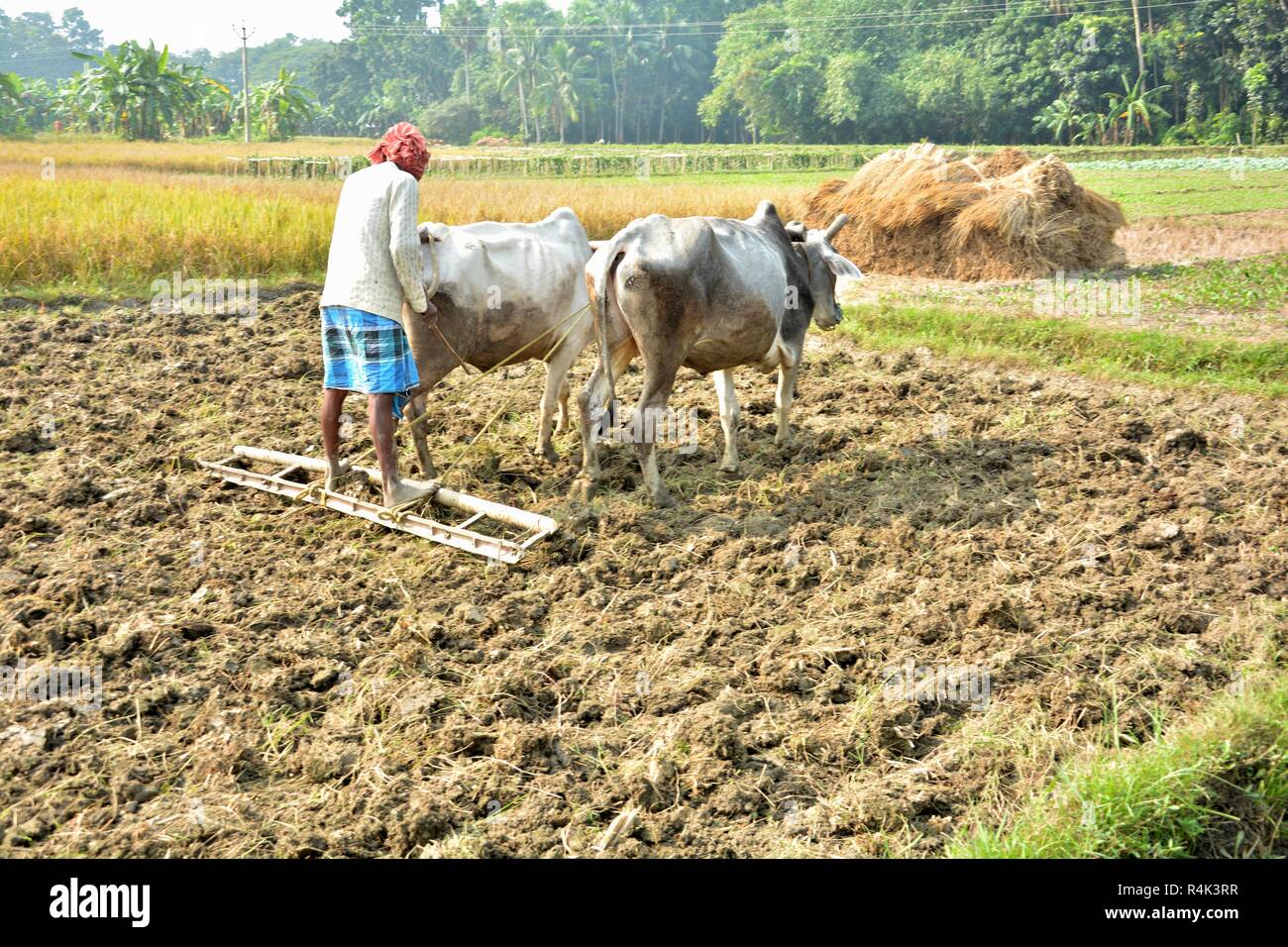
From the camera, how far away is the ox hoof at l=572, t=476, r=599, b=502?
20.4ft

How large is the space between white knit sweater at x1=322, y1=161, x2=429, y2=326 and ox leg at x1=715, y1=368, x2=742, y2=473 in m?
2.07

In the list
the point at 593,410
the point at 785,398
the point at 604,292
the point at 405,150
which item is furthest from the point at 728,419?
the point at 405,150

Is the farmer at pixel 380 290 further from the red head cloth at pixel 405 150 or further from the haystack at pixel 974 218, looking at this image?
the haystack at pixel 974 218

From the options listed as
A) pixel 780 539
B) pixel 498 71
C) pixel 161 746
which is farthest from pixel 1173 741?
pixel 498 71

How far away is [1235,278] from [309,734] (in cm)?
1131

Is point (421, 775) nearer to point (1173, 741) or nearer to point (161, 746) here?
point (161, 746)

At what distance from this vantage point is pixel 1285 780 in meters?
3.70

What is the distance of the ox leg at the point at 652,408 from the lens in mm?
6047

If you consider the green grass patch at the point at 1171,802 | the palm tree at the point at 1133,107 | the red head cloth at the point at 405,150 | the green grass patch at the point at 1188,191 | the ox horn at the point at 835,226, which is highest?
the palm tree at the point at 1133,107

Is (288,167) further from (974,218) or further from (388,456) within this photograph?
(388,456)

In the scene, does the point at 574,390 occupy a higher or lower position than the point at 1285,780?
higher

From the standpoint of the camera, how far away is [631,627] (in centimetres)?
496

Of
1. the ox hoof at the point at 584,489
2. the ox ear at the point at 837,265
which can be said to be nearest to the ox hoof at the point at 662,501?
the ox hoof at the point at 584,489

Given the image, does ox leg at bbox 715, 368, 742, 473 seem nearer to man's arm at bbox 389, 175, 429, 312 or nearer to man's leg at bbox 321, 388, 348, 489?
man's arm at bbox 389, 175, 429, 312
